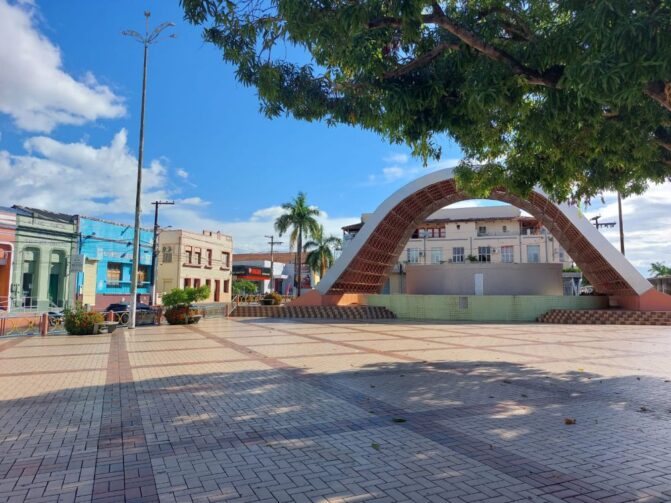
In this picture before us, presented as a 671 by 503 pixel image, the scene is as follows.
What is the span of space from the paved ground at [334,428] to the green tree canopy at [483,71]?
149 inches

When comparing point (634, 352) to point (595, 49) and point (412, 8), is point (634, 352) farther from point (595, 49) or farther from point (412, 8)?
point (412, 8)

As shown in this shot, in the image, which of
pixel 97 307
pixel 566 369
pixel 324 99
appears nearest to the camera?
pixel 324 99

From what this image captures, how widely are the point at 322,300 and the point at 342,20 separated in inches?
1006

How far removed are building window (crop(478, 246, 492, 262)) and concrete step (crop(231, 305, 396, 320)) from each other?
2506 centimetres

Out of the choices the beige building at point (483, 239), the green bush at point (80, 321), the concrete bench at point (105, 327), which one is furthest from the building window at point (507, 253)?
the green bush at point (80, 321)

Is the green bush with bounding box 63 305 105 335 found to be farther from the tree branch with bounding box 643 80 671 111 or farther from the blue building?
the tree branch with bounding box 643 80 671 111

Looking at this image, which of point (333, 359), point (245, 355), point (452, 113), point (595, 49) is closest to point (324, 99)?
point (452, 113)

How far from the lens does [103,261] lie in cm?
3509

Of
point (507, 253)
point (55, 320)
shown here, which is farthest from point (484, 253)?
point (55, 320)

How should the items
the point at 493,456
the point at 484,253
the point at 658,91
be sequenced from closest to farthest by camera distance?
the point at 493,456
the point at 658,91
the point at 484,253

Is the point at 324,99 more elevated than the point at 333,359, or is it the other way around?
the point at 324,99

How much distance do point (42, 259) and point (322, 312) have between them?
17.6 meters

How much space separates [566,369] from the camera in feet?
34.5

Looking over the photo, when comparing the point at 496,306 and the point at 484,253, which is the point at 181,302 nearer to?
the point at 496,306
